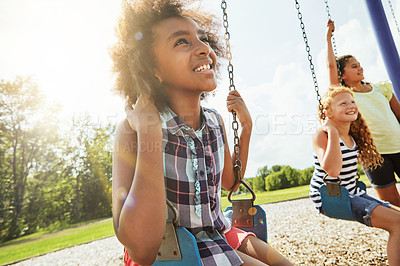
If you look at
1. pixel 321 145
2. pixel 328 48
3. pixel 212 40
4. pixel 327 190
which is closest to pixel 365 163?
pixel 321 145

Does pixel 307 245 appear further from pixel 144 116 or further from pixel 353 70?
pixel 144 116

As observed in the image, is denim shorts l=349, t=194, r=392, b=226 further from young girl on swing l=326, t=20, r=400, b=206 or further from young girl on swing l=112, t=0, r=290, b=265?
young girl on swing l=112, t=0, r=290, b=265

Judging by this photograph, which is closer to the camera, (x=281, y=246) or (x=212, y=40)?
(x=212, y=40)

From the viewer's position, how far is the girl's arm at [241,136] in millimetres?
1727

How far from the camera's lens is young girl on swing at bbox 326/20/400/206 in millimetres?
3150

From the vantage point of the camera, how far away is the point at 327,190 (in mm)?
2283

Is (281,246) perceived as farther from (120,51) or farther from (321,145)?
(120,51)

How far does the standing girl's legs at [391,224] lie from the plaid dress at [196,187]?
5.28ft

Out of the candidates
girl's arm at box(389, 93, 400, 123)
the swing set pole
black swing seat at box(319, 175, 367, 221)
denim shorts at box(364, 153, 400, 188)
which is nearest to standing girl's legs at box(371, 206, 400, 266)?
black swing seat at box(319, 175, 367, 221)

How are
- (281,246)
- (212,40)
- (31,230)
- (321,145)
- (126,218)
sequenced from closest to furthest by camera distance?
1. (126,218)
2. (212,40)
3. (321,145)
4. (281,246)
5. (31,230)

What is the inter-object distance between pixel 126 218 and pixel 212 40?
1.64 meters

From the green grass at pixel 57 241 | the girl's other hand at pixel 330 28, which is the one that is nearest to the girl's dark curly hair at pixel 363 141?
the girl's other hand at pixel 330 28

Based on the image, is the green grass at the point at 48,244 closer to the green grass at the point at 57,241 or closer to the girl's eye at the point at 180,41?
the green grass at the point at 57,241

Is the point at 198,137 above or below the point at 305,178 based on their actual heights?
above
